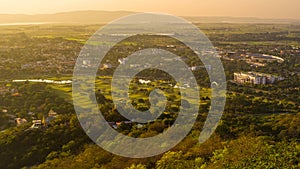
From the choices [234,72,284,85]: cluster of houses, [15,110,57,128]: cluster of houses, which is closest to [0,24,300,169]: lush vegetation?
[15,110,57,128]: cluster of houses

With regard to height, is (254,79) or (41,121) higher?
(41,121)

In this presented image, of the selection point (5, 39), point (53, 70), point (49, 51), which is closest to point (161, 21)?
point (5, 39)

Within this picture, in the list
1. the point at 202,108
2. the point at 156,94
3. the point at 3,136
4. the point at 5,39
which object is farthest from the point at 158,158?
the point at 5,39

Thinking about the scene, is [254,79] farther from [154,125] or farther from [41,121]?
[41,121]

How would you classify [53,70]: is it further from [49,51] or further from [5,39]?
[5,39]

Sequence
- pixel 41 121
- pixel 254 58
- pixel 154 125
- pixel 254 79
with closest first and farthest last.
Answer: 1. pixel 154 125
2. pixel 41 121
3. pixel 254 79
4. pixel 254 58

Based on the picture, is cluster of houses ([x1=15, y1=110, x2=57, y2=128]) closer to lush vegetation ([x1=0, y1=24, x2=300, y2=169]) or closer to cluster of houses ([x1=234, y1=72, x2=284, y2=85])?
lush vegetation ([x1=0, y1=24, x2=300, y2=169])

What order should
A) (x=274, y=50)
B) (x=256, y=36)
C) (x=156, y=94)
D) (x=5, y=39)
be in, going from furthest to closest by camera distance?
(x=256, y=36)
(x=5, y=39)
(x=274, y=50)
(x=156, y=94)

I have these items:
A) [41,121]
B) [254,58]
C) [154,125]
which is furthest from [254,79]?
[41,121]

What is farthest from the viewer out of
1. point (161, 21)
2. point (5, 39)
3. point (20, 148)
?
point (161, 21)

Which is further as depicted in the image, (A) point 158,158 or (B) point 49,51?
(B) point 49,51
